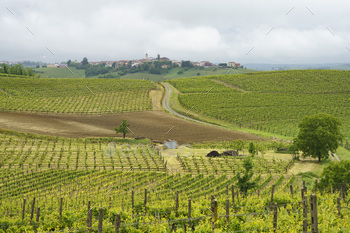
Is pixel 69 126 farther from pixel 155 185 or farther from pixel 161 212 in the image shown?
pixel 161 212

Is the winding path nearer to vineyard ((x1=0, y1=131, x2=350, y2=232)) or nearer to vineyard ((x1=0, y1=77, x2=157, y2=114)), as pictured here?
vineyard ((x1=0, y1=77, x2=157, y2=114))

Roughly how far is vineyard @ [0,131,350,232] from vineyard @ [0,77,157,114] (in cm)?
2692

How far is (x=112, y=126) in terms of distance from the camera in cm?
6266

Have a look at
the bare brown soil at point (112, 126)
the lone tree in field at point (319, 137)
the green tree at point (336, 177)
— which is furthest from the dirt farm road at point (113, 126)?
the green tree at point (336, 177)

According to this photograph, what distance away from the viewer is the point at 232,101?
86438 millimetres

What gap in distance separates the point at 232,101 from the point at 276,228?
74.6 meters

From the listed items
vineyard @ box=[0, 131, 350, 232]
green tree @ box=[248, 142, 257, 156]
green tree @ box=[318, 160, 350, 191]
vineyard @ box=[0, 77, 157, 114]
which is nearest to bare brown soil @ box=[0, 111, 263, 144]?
vineyard @ box=[0, 77, 157, 114]

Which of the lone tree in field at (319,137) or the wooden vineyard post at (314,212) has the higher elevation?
the wooden vineyard post at (314,212)

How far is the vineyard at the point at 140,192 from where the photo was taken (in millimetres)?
13914

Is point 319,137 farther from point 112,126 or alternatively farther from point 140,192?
point 112,126

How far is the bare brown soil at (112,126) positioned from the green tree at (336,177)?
29362mm

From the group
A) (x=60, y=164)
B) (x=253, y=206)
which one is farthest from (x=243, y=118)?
(x=253, y=206)

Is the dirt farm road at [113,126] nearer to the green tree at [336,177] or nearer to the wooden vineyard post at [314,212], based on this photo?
the green tree at [336,177]

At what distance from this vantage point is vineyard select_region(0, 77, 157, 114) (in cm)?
7550
